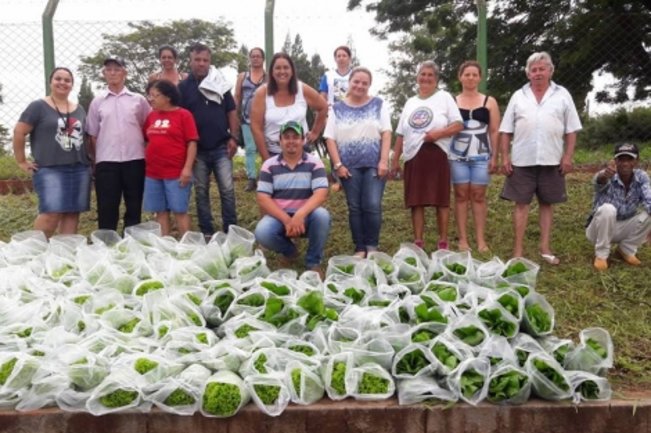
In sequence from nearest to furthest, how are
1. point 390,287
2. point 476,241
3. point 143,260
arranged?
point 390,287, point 143,260, point 476,241

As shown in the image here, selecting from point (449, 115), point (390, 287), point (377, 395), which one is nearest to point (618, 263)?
point (449, 115)

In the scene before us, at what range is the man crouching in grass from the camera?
4980 millimetres

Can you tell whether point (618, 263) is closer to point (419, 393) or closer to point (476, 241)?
point (476, 241)

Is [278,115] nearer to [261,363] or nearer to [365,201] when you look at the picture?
[365,201]

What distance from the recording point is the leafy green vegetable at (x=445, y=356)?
307 cm

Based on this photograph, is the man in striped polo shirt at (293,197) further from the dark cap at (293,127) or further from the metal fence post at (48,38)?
the metal fence post at (48,38)

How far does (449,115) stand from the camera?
201 inches

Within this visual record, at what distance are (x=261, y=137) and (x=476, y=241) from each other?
78.1 inches

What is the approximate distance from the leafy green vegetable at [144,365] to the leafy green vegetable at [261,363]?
0.46 m

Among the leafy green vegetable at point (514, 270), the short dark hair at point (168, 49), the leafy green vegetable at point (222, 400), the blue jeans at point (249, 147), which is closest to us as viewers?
the leafy green vegetable at point (222, 400)

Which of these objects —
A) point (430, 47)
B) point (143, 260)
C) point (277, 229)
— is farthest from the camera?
point (430, 47)

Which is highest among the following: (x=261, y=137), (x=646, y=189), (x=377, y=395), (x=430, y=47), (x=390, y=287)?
(x=430, y=47)

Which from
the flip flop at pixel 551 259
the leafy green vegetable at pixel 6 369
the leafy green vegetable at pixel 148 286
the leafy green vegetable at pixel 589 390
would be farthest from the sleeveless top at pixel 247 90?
the leafy green vegetable at pixel 589 390

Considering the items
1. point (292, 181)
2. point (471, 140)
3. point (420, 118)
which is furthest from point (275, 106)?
point (471, 140)
